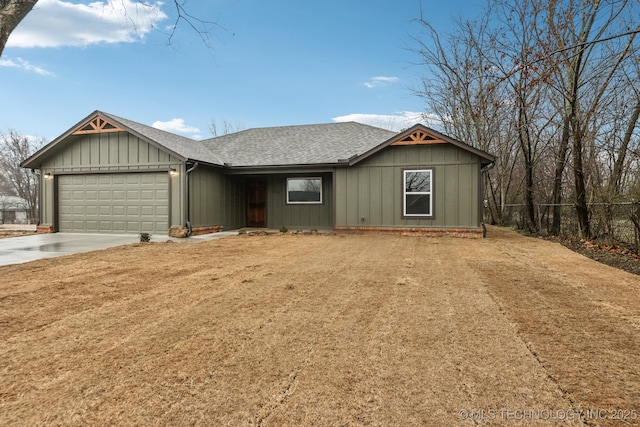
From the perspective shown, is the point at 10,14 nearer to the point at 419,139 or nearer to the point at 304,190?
the point at 419,139

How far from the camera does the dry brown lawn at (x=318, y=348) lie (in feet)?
5.88

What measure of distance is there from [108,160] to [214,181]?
134 inches

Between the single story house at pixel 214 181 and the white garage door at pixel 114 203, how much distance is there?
0.03m

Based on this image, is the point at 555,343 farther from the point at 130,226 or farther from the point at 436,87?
the point at 436,87

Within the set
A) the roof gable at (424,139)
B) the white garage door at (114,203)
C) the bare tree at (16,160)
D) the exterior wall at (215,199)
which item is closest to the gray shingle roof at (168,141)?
the exterior wall at (215,199)

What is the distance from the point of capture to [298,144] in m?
14.2

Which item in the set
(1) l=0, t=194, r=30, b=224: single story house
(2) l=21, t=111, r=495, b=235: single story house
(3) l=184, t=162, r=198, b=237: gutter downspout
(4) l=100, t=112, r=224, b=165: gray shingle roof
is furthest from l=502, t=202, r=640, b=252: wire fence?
(1) l=0, t=194, r=30, b=224: single story house

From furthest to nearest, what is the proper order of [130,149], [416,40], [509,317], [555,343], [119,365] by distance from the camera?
[416,40] → [130,149] → [509,317] → [555,343] → [119,365]

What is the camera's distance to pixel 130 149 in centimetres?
1112

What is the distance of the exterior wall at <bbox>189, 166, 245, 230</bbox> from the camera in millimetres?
11102

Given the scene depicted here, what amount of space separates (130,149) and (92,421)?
11132 mm

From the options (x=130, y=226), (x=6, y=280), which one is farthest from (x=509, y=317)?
(x=130, y=226)

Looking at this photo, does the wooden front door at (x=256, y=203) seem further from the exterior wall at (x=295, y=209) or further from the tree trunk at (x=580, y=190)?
the tree trunk at (x=580, y=190)

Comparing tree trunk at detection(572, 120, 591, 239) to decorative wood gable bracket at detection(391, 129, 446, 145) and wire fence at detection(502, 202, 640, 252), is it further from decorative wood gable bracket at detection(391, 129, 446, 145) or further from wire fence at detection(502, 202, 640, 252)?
decorative wood gable bracket at detection(391, 129, 446, 145)
